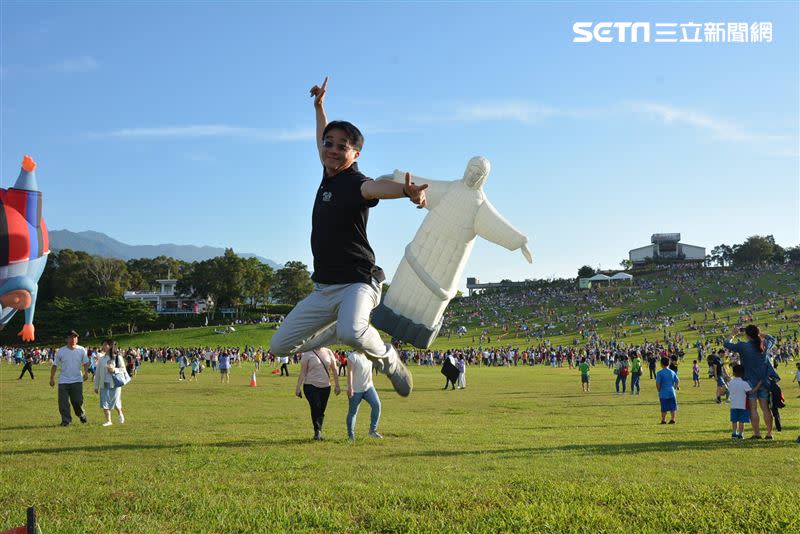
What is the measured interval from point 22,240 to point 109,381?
72.5 ft

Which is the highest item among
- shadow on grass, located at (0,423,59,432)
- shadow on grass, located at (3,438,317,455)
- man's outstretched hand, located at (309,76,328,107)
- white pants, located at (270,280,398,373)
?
man's outstretched hand, located at (309,76,328,107)

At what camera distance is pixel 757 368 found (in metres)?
11.0

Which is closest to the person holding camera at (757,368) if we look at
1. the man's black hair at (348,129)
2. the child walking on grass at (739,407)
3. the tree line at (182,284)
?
the child walking on grass at (739,407)

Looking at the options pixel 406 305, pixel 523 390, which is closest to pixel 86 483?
pixel 406 305

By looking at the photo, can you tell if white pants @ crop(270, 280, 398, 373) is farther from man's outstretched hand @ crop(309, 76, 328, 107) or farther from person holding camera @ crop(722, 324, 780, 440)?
person holding camera @ crop(722, 324, 780, 440)

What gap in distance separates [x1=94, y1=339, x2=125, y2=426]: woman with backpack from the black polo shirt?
8192mm

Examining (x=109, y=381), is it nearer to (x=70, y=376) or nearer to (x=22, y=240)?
(x=70, y=376)

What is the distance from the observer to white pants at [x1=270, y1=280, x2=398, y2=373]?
614cm

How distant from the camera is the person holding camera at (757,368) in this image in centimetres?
1089

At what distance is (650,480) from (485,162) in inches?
520

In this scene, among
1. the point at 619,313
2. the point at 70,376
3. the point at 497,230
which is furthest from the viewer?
the point at 619,313

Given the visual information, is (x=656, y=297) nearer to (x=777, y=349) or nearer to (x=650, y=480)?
(x=777, y=349)

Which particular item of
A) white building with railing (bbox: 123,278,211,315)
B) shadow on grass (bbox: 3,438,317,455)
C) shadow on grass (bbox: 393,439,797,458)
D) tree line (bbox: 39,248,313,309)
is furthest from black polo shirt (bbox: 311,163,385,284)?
white building with railing (bbox: 123,278,211,315)

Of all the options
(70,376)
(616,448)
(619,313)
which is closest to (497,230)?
(616,448)
